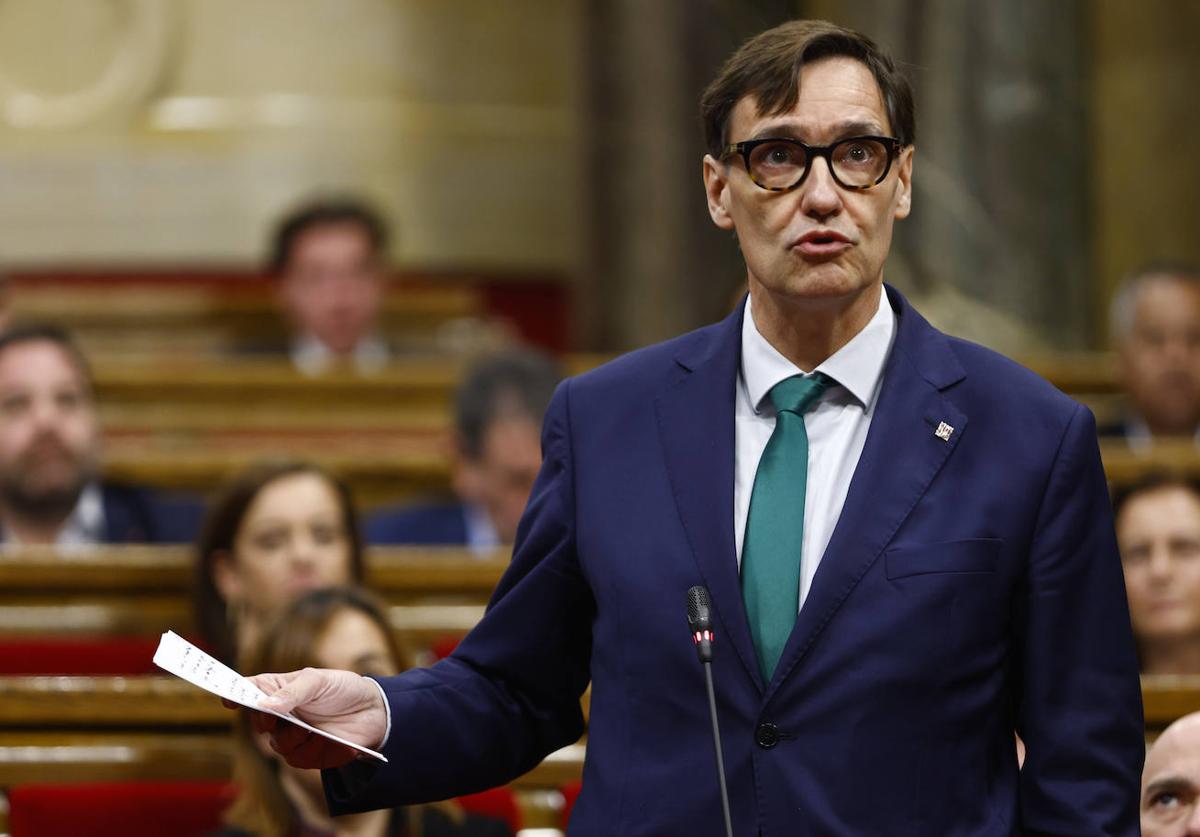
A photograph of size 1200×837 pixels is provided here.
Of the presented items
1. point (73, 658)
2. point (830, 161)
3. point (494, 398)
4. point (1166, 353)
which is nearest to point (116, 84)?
point (494, 398)

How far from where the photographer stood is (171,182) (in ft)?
27.8

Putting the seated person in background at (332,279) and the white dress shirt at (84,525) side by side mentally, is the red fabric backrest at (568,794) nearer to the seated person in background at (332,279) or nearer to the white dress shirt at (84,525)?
the white dress shirt at (84,525)

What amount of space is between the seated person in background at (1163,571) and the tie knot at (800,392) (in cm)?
187

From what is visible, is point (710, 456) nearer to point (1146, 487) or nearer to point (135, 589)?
point (1146, 487)

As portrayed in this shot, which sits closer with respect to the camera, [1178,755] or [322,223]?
[1178,755]

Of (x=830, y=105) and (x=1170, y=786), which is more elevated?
(x=830, y=105)

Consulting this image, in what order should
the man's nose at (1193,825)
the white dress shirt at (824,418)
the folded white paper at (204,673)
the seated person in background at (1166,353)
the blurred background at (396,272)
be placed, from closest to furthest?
the folded white paper at (204,673) → the white dress shirt at (824,418) → the man's nose at (1193,825) → the blurred background at (396,272) → the seated person in background at (1166,353)

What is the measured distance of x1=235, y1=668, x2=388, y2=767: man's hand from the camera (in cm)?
178

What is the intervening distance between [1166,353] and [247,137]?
4486 mm

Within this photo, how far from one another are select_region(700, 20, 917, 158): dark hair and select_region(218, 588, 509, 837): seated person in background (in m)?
1.25

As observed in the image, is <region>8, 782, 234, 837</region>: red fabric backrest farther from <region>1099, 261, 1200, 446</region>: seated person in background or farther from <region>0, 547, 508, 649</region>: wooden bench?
<region>1099, 261, 1200, 446</region>: seated person in background

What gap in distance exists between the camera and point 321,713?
6.02 ft

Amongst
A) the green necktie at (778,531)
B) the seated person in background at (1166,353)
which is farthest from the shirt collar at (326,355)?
the green necktie at (778,531)

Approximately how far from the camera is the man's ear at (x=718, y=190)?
1.96 m
